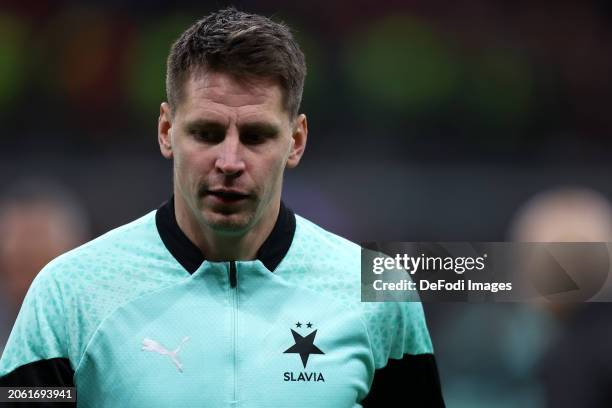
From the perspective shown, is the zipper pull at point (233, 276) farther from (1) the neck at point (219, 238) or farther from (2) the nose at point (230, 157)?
(2) the nose at point (230, 157)

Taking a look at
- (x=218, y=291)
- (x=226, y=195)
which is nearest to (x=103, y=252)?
(x=218, y=291)

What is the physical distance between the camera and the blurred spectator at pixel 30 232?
236 inches

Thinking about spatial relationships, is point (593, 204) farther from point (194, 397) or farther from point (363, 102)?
point (194, 397)

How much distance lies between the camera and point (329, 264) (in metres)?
3.27

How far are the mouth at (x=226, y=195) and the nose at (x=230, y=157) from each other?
0.17ft

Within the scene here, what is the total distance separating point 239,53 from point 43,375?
1.07 meters

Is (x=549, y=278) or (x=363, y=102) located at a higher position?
(x=363, y=102)

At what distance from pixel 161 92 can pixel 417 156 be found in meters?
2.07

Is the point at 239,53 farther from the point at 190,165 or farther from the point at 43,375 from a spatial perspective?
the point at 43,375

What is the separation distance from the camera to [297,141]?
3252 millimetres

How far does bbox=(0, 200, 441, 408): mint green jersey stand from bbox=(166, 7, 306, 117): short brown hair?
42 cm

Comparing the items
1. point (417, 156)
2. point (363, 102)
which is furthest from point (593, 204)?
point (363, 102)

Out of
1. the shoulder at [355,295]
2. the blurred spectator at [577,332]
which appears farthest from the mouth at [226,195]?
the blurred spectator at [577,332]

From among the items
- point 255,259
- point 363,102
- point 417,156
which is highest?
point 363,102
